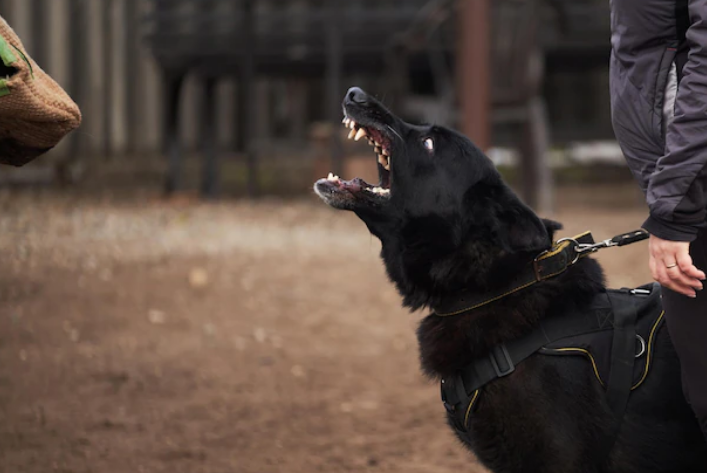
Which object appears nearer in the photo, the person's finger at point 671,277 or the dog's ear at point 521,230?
the person's finger at point 671,277

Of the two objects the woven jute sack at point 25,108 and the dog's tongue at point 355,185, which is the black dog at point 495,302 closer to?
the dog's tongue at point 355,185

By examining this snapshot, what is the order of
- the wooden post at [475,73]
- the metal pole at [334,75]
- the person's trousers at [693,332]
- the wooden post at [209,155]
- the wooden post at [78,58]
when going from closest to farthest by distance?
the person's trousers at [693,332], the wooden post at [475,73], the metal pole at [334,75], the wooden post at [209,155], the wooden post at [78,58]

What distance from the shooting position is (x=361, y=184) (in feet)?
8.85

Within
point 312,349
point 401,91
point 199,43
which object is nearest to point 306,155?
point 199,43

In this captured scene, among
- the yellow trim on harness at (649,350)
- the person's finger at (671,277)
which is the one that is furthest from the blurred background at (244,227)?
the person's finger at (671,277)

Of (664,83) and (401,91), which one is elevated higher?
(664,83)

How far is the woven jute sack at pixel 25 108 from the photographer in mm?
2408

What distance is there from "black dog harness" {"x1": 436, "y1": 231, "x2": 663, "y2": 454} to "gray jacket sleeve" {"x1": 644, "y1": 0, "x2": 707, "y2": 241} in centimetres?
49

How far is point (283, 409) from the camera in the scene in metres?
4.08

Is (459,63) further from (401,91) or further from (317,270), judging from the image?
(317,270)

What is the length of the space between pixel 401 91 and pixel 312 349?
466 centimetres

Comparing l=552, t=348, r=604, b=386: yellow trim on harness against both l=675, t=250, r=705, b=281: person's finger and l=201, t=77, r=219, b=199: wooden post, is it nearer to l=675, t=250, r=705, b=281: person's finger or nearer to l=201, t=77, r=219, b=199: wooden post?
l=675, t=250, r=705, b=281: person's finger

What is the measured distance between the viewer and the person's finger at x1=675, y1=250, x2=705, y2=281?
1873 mm

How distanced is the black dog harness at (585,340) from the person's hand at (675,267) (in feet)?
1.26
